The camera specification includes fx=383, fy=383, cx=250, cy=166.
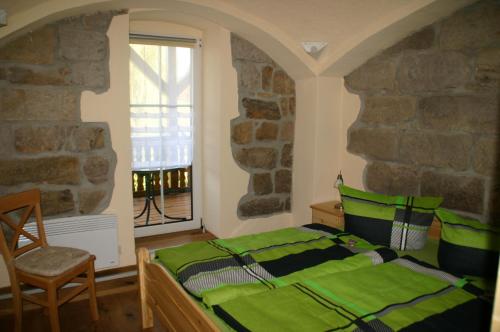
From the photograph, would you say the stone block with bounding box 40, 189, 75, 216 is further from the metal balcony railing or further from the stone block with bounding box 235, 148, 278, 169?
the stone block with bounding box 235, 148, 278, 169

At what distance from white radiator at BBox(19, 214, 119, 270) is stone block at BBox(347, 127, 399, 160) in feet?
7.11

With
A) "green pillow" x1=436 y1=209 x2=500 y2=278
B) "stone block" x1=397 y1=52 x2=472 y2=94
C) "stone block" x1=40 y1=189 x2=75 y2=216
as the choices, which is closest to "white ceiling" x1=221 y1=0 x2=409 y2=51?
"stone block" x1=397 y1=52 x2=472 y2=94

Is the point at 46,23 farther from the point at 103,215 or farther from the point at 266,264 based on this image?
the point at 266,264

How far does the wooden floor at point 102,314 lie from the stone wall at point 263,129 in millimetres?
1288

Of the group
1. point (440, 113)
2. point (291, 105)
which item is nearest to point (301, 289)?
point (440, 113)

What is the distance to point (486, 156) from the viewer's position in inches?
99.5

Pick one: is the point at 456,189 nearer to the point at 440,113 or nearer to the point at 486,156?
the point at 486,156

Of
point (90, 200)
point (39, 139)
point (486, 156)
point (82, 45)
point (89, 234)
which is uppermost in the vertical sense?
point (82, 45)

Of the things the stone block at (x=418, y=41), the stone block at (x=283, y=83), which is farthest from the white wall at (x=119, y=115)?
the stone block at (x=418, y=41)

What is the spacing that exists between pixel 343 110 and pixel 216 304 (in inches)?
95.5

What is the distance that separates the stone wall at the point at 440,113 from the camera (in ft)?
8.20

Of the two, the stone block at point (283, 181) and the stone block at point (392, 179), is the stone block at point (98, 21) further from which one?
the stone block at point (392, 179)

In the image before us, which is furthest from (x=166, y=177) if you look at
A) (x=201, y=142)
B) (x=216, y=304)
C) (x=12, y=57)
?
(x=216, y=304)

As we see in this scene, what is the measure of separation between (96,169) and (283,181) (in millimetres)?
1776
